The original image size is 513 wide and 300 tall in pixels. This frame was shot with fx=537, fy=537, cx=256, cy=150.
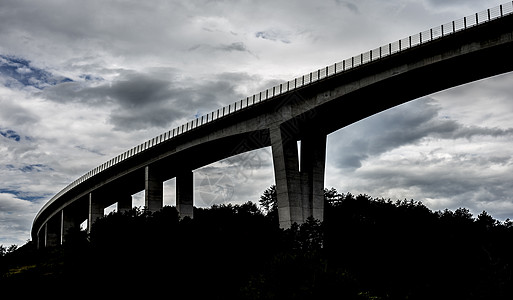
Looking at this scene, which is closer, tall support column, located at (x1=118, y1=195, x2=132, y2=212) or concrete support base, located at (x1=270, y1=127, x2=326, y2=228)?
concrete support base, located at (x1=270, y1=127, x2=326, y2=228)

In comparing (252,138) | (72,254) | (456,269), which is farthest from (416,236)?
(72,254)

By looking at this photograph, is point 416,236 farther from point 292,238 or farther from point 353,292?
point 353,292

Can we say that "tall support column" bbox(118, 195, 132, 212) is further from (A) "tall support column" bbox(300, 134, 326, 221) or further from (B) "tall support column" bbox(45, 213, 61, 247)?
Answer: (A) "tall support column" bbox(300, 134, 326, 221)

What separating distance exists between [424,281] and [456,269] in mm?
4505

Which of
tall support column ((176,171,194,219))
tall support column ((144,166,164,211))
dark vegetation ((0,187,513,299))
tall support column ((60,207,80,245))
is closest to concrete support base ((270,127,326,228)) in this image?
dark vegetation ((0,187,513,299))

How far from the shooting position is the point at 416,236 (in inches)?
1822

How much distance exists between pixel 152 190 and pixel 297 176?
2900 cm

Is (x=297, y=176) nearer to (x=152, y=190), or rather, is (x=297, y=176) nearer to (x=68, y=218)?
(x=152, y=190)

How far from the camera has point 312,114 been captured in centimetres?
4966

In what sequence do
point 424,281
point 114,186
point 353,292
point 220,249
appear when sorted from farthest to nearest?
1. point 114,186
2. point 424,281
3. point 220,249
4. point 353,292

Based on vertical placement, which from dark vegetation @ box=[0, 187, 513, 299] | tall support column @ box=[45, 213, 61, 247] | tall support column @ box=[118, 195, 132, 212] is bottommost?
dark vegetation @ box=[0, 187, 513, 299]

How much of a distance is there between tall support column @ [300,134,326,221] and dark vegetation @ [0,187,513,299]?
3.85 metres

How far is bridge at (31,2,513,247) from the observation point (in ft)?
129

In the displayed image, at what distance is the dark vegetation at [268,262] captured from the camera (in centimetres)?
2075
